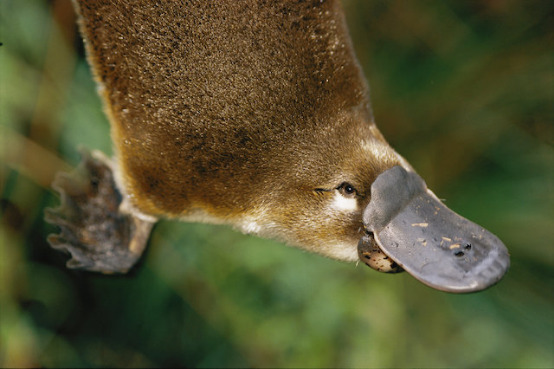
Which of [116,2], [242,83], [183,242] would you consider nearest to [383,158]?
[242,83]

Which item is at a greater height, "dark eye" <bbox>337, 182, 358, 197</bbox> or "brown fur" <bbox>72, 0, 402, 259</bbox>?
"brown fur" <bbox>72, 0, 402, 259</bbox>

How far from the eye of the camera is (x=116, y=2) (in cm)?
77

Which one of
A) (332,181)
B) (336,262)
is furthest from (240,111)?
(336,262)

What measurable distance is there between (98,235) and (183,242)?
0.31 m

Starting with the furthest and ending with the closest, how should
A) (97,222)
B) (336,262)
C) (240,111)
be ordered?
(336,262) → (97,222) → (240,111)

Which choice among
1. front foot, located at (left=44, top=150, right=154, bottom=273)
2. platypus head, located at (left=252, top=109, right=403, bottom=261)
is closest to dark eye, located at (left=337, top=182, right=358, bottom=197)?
platypus head, located at (left=252, top=109, right=403, bottom=261)

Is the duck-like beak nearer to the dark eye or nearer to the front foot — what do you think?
the dark eye

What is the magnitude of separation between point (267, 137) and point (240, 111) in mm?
67

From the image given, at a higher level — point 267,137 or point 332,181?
point 267,137

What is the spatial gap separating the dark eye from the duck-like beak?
39 millimetres

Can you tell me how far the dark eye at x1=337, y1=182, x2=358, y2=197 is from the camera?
854 millimetres

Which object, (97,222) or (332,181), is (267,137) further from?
(97,222)

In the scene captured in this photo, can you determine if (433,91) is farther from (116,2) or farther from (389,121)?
(116,2)

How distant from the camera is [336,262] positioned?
143cm
